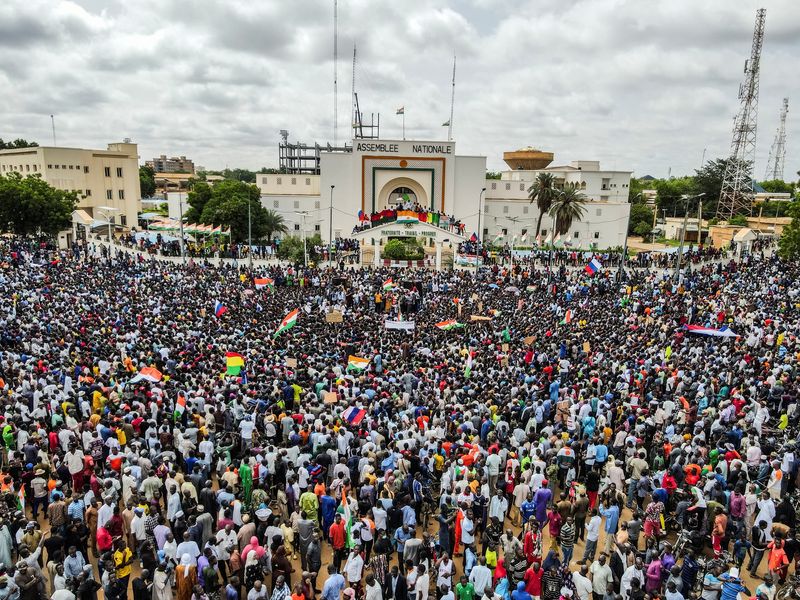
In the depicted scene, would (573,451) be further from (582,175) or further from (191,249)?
(582,175)

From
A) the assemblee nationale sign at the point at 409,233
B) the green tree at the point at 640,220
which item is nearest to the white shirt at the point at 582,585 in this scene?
the assemblee nationale sign at the point at 409,233

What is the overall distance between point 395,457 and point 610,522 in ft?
11.8

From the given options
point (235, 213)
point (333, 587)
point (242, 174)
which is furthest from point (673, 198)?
point (242, 174)

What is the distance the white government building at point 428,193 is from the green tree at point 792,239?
1872cm

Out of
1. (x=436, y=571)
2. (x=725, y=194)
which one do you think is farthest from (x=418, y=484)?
(x=725, y=194)

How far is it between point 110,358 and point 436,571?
12.2 metres

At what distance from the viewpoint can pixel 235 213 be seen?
4775cm

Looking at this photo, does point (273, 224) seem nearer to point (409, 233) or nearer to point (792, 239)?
point (409, 233)

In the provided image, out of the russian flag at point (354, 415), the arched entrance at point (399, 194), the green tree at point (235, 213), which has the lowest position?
the russian flag at point (354, 415)

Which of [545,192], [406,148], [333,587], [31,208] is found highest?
[406,148]

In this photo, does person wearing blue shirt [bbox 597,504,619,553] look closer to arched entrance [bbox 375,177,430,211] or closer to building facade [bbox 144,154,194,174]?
arched entrance [bbox 375,177,430,211]

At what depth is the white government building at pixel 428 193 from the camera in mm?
51125

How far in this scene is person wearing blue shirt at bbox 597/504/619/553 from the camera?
919 cm

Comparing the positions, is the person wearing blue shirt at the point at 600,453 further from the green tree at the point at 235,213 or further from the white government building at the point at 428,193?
the green tree at the point at 235,213
